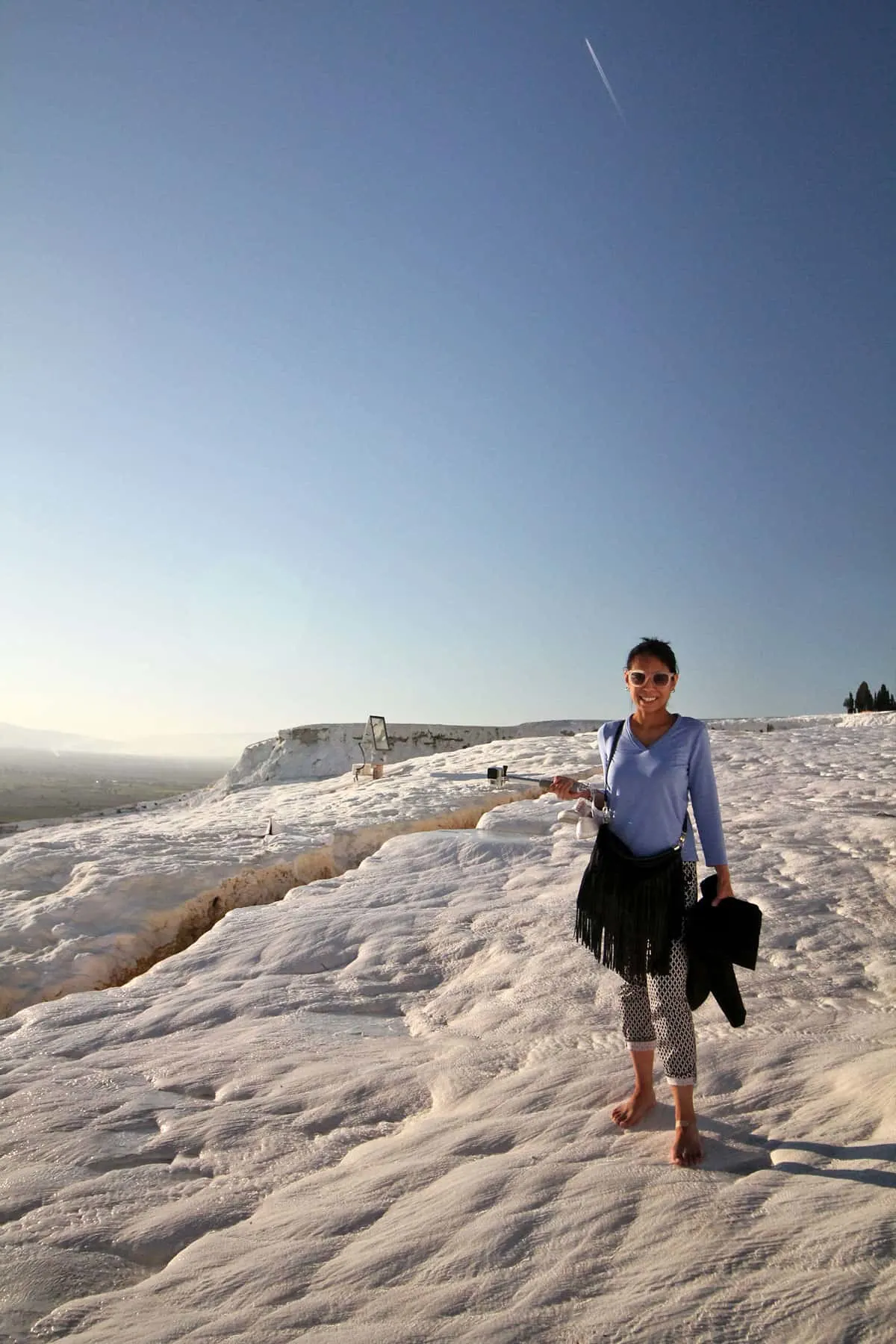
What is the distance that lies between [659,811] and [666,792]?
7 cm

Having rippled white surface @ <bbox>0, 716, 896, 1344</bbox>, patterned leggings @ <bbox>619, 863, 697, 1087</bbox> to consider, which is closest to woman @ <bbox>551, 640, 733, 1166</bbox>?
patterned leggings @ <bbox>619, 863, 697, 1087</bbox>

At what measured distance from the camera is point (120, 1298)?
190cm

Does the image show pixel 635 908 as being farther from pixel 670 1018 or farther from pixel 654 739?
pixel 654 739

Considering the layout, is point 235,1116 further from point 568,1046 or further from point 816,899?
point 816,899

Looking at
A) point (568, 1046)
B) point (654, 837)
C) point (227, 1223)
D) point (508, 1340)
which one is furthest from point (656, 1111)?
point (227, 1223)

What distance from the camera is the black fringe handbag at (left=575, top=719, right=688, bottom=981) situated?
2.46 meters

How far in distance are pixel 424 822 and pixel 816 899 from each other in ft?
15.9

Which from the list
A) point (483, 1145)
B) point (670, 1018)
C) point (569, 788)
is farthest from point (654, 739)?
point (483, 1145)

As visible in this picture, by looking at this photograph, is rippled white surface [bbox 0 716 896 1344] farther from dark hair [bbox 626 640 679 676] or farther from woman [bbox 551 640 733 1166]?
dark hair [bbox 626 640 679 676]

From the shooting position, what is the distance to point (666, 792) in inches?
98.3

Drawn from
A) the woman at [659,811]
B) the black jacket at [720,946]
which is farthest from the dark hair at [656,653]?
the black jacket at [720,946]

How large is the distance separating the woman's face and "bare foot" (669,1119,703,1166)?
127 centimetres

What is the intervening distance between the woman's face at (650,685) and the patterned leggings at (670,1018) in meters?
0.54

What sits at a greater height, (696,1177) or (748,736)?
(748,736)
